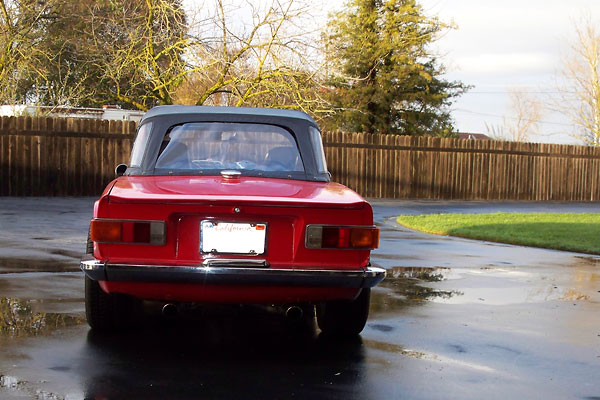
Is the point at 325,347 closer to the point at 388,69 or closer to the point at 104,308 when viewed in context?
the point at 104,308

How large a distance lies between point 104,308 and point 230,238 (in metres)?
1.18

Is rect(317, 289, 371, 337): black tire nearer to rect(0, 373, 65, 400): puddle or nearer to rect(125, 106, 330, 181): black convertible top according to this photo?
rect(125, 106, 330, 181): black convertible top

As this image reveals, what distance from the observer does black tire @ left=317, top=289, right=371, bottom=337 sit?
5.77 m

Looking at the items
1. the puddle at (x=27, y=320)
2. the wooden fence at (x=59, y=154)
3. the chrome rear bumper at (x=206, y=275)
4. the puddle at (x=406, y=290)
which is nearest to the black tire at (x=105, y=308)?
the puddle at (x=27, y=320)

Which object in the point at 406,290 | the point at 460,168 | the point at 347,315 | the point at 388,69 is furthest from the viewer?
the point at 388,69

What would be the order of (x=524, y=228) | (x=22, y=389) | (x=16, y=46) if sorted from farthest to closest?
(x=16, y=46), (x=524, y=228), (x=22, y=389)

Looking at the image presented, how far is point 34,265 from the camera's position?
28.9ft

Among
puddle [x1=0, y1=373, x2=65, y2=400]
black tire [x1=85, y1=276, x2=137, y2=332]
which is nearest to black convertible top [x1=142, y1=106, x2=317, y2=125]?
black tire [x1=85, y1=276, x2=137, y2=332]

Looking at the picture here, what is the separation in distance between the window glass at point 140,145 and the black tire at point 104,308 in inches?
28.0

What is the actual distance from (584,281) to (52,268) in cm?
575

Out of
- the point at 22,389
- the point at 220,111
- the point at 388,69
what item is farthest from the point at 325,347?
the point at 388,69

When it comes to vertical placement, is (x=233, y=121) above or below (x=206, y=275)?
above

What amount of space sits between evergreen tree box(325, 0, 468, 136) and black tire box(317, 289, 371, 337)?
3245cm

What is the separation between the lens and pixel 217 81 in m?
24.6
